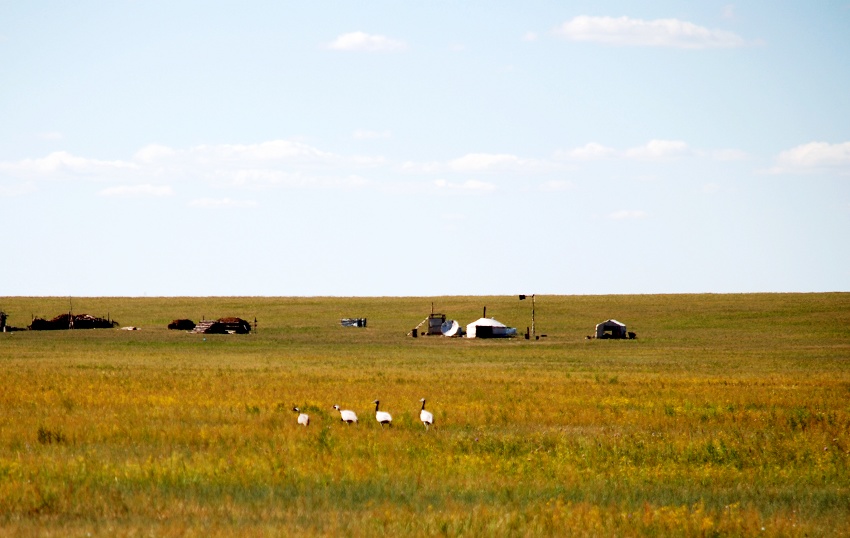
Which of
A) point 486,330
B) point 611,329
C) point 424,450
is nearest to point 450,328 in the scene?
point 486,330

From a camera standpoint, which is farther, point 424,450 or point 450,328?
point 450,328

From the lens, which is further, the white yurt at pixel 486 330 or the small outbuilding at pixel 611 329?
the white yurt at pixel 486 330

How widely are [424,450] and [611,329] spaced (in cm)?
7922

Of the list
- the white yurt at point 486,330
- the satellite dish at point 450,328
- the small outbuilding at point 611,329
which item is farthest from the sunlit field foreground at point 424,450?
the satellite dish at point 450,328

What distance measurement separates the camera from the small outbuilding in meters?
95.8

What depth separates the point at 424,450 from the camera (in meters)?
20.2

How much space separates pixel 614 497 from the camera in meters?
15.9

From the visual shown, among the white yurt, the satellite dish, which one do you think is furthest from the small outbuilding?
the satellite dish

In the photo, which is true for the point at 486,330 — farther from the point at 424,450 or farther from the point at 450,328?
the point at 424,450

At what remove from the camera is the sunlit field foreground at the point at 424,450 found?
13758 mm

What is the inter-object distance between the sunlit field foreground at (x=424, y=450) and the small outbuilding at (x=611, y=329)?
133ft

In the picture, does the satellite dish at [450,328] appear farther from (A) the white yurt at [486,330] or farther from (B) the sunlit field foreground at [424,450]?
(B) the sunlit field foreground at [424,450]

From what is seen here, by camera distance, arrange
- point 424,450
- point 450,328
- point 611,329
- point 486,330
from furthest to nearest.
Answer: point 450,328
point 486,330
point 611,329
point 424,450

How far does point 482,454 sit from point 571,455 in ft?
5.68
